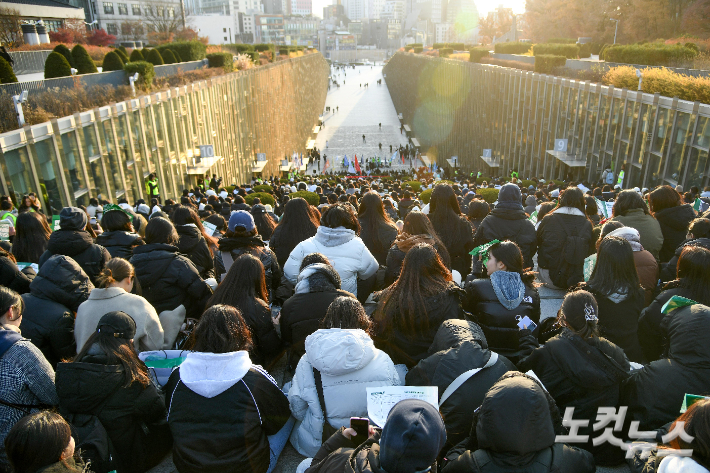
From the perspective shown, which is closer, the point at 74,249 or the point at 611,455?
the point at 611,455

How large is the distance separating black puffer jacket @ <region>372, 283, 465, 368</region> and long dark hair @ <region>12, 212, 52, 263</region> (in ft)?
14.8

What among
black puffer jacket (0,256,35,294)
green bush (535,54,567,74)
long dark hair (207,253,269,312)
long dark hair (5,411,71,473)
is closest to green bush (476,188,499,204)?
long dark hair (207,253,269,312)

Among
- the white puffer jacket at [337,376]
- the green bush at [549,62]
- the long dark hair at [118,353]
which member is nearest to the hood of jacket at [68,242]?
the long dark hair at [118,353]

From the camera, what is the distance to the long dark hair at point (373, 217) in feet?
22.1

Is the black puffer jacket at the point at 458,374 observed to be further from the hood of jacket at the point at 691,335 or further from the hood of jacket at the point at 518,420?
the hood of jacket at the point at 691,335

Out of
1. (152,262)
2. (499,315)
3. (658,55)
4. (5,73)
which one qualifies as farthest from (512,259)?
(658,55)

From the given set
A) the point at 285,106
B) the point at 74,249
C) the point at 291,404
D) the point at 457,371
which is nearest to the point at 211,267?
the point at 74,249

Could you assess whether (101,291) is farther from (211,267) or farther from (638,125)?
(638,125)

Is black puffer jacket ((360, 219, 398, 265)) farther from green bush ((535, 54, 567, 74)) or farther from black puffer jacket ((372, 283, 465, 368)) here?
green bush ((535, 54, 567, 74))

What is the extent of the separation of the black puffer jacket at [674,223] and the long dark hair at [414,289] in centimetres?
430

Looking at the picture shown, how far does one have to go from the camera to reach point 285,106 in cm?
5194

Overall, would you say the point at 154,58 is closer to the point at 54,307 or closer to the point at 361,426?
the point at 54,307

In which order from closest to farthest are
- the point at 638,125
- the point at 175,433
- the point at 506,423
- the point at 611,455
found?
the point at 506,423
the point at 175,433
the point at 611,455
the point at 638,125

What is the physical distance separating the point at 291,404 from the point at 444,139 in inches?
2196
